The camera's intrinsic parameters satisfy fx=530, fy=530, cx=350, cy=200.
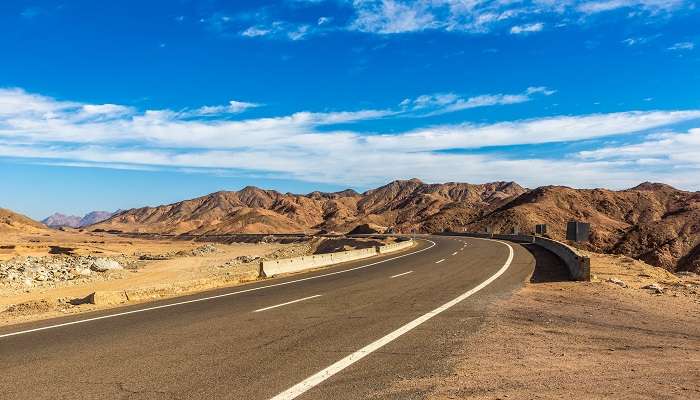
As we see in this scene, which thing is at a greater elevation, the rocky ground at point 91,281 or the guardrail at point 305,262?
the guardrail at point 305,262

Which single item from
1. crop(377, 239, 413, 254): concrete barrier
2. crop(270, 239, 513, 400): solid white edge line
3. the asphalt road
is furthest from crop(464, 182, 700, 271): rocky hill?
crop(270, 239, 513, 400): solid white edge line

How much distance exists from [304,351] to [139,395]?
2535 mm

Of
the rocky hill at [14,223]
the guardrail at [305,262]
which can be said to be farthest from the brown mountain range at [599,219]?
the guardrail at [305,262]

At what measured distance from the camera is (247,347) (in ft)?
26.1

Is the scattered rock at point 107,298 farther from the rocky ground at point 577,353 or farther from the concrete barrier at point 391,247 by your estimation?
the concrete barrier at point 391,247

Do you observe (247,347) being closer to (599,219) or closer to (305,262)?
(305,262)

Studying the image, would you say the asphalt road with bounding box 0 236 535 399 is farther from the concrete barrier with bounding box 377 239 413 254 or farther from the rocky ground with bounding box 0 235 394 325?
the concrete barrier with bounding box 377 239 413 254

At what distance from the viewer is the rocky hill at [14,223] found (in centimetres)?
11207

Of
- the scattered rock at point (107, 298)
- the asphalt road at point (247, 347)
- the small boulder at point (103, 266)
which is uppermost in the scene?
the asphalt road at point (247, 347)

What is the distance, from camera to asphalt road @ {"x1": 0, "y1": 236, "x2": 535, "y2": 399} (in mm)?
5945

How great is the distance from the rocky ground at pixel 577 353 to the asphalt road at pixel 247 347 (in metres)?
0.45

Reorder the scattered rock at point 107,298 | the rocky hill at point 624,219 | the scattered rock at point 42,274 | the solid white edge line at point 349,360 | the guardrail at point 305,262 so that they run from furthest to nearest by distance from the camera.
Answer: the rocky hill at point 624,219, the scattered rock at point 42,274, the guardrail at point 305,262, the scattered rock at point 107,298, the solid white edge line at point 349,360

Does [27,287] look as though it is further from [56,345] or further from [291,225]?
[291,225]

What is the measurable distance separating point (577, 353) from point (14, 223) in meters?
143
